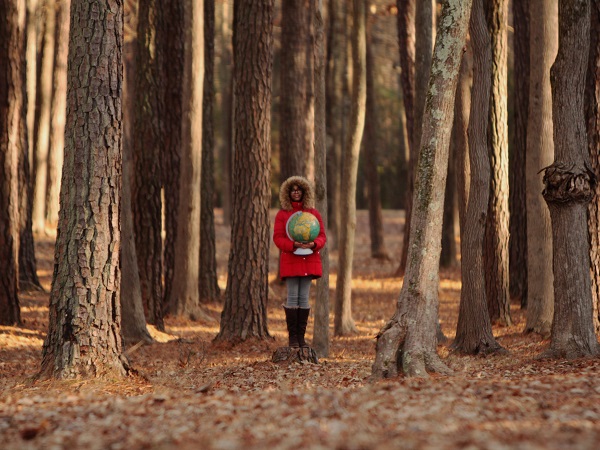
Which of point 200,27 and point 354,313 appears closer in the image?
point 200,27

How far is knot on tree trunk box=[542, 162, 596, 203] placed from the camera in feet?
→ 29.0

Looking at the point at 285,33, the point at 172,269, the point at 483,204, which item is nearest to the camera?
the point at 483,204

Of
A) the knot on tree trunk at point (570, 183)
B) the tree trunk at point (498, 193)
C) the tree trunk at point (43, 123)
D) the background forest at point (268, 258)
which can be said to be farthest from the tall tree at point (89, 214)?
the tree trunk at point (43, 123)

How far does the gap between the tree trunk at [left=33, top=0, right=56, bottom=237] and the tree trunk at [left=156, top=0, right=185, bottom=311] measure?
844 cm

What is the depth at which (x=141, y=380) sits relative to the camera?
8.35 m

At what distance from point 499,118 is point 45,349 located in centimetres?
811

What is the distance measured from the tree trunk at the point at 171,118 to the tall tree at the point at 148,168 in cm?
74

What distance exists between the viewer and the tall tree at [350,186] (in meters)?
13.1

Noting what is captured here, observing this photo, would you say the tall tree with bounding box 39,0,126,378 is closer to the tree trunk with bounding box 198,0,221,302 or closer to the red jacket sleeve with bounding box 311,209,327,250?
the red jacket sleeve with bounding box 311,209,327,250

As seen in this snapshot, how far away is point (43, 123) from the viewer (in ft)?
77.6

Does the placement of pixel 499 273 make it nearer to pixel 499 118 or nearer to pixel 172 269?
pixel 499 118

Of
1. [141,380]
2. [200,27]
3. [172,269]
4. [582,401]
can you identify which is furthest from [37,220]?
[582,401]

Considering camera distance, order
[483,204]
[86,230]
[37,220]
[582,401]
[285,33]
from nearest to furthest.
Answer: [582,401] → [86,230] → [483,204] → [285,33] → [37,220]

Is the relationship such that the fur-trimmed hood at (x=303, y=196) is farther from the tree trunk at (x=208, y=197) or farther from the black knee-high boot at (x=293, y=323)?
the tree trunk at (x=208, y=197)
